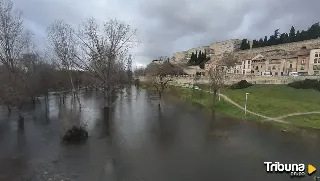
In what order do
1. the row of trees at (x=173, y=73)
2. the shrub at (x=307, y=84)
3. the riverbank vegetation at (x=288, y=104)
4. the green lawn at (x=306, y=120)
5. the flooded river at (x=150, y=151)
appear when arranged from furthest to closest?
the row of trees at (x=173, y=73) → the shrub at (x=307, y=84) → the riverbank vegetation at (x=288, y=104) → the green lawn at (x=306, y=120) → the flooded river at (x=150, y=151)

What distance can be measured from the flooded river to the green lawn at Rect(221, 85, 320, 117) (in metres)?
7.70

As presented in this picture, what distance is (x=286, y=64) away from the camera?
77375 mm

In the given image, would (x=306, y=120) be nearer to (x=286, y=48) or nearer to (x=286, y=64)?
(x=286, y=64)

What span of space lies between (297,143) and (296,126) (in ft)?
24.2

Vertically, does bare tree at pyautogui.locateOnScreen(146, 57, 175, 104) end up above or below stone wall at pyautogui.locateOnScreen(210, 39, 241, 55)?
below

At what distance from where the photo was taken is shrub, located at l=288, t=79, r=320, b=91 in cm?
4600

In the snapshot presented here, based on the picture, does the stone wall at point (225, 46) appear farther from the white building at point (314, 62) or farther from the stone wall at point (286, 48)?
the white building at point (314, 62)

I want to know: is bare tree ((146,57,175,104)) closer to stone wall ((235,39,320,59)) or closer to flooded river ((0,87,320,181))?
flooded river ((0,87,320,181))

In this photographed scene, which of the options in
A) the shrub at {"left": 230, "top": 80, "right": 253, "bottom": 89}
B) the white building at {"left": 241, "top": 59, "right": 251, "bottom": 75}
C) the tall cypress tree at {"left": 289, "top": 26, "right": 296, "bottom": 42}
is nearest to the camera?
the shrub at {"left": 230, "top": 80, "right": 253, "bottom": 89}

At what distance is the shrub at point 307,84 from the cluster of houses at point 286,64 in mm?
15527

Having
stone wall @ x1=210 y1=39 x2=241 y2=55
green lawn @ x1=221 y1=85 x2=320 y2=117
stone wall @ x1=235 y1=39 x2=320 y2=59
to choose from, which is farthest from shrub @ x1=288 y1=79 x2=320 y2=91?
stone wall @ x1=210 y1=39 x2=241 y2=55

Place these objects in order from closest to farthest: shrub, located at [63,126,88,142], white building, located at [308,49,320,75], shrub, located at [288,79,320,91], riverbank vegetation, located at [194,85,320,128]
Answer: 1. shrub, located at [63,126,88,142]
2. riverbank vegetation, located at [194,85,320,128]
3. shrub, located at [288,79,320,91]
4. white building, located at [308,49,320,75]

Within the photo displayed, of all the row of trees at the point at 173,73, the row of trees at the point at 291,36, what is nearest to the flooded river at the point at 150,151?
the row of trees at the point at 173,73

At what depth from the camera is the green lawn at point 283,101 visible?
34781 mm
